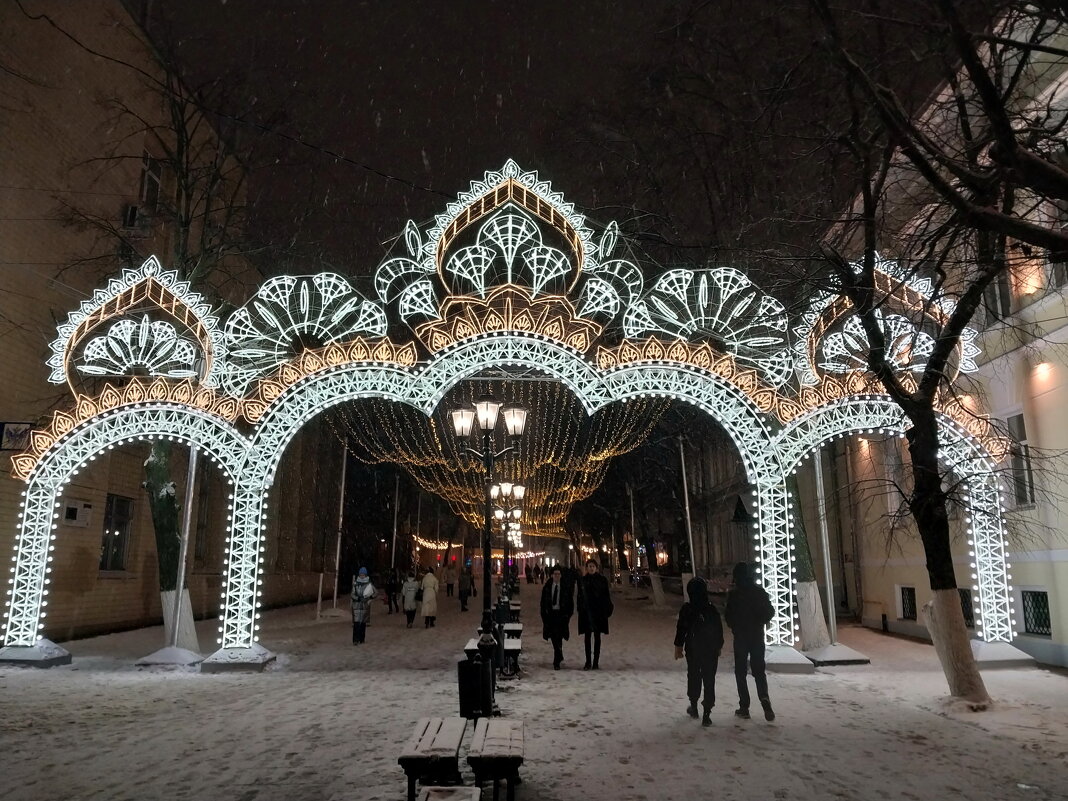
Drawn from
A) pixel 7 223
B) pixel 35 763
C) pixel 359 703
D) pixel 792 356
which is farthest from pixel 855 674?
pixel 7 223

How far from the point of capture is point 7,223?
49.1ft

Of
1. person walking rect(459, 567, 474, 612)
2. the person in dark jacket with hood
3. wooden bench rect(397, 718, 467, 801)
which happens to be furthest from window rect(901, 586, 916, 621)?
person walking rect(459, 567, 474, 612)

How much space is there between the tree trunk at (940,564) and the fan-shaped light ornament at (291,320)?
8.37 metres

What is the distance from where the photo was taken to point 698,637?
873 cm

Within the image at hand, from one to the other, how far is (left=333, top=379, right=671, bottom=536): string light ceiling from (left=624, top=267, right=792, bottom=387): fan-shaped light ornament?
589cm

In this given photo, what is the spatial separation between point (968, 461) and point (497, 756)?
10024 millimetres

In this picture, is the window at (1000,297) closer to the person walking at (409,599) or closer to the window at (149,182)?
the person walking at (409,599)

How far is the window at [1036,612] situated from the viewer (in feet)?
42.7

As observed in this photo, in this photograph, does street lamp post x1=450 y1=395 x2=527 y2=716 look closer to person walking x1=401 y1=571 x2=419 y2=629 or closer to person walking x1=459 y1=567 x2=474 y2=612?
person walking x1=401 y1=571 x2=419 y2=629

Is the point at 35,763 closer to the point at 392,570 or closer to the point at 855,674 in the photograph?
the point at 855,674

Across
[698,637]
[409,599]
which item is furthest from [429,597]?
[698,637]

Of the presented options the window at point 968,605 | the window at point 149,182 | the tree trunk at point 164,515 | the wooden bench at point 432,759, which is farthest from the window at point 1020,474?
the window at point 149,182

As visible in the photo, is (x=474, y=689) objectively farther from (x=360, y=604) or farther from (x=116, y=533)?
(x=116, y=533)

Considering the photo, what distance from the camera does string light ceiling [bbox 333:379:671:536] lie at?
23000mm
